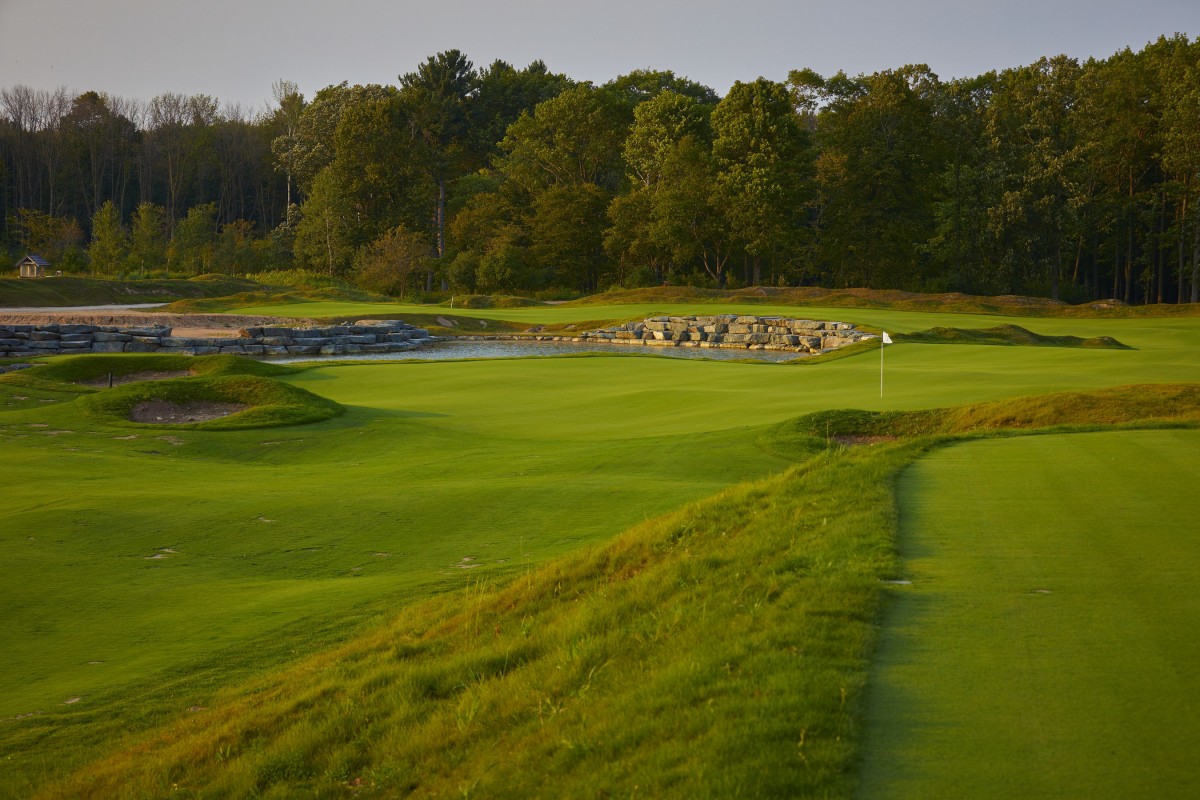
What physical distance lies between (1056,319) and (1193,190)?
1839 centimetres

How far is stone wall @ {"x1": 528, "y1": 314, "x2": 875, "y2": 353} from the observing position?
4353 centimetres

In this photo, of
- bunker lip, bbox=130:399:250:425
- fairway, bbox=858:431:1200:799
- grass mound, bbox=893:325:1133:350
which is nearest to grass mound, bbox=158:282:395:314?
bunker lip, bbox=130:399:250:425

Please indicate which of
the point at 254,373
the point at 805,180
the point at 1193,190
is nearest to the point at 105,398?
the point at 254,373

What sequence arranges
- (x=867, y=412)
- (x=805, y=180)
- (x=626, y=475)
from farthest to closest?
(x=805, y=180), (x=867, y=412), (x=626, y=475)

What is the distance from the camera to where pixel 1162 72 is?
199ft

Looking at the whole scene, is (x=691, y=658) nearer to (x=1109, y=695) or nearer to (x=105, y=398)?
(x=1109, y=695)

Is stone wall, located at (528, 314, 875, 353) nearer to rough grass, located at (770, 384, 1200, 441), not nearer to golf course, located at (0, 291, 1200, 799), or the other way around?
rough grass, located at (770, 384, 1200, 441)

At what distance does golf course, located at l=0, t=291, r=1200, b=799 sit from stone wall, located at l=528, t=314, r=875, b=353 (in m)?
28.0

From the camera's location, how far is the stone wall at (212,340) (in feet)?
123

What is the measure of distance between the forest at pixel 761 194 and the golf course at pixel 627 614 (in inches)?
2017

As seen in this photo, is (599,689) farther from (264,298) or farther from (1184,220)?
(1184,220)

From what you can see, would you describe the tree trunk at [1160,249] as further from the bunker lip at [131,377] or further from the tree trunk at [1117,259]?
the bunker lip at [131,377]

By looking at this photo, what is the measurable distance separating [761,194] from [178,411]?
4713 cm

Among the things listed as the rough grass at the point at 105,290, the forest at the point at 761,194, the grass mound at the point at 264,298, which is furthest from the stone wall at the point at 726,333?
the rough grass at the point at 105,290
